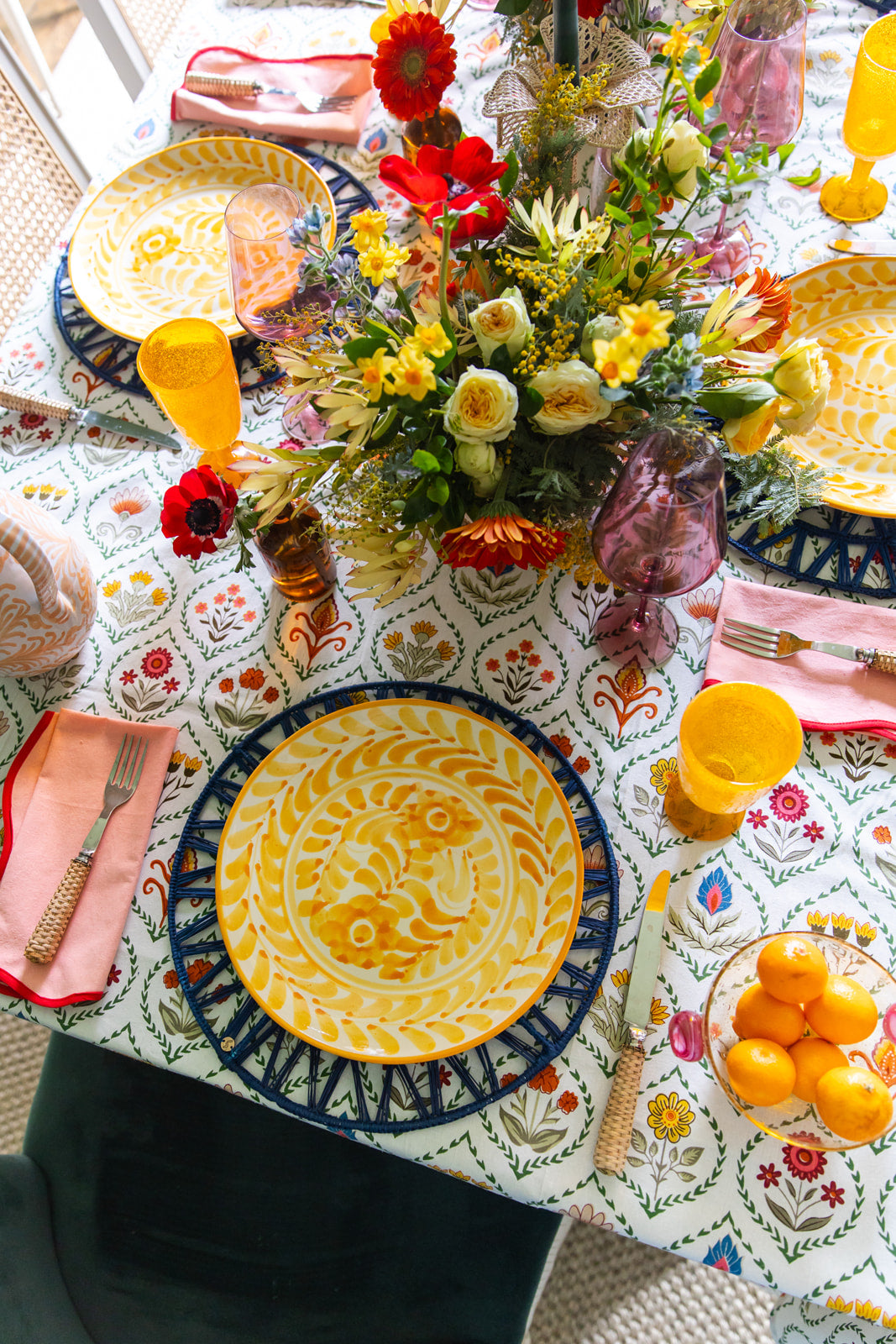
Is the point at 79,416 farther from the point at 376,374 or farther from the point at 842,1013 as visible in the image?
the point at 842,1013

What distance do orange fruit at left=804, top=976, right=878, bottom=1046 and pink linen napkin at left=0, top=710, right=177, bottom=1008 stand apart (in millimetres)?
581

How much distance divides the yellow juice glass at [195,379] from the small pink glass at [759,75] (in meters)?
0.52

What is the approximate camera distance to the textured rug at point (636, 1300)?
1.29 metres

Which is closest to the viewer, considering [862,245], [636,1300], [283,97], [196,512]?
[196,512]

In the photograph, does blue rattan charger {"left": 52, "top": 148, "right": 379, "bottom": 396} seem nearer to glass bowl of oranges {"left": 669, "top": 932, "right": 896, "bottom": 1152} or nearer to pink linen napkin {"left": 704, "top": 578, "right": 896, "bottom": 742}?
pink linen napkin {"left": 704, "top": 578, "right": 896, "bottom": 742}

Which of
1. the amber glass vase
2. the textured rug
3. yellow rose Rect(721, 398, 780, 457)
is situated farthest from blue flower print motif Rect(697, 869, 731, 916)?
the textured rug

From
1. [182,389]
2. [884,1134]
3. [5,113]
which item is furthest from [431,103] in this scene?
[884,1134]

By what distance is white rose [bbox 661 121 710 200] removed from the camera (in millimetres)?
684

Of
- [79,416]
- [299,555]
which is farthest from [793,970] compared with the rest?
[79,416]

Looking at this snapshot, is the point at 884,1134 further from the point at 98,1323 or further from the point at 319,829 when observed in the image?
the point at 98,1323

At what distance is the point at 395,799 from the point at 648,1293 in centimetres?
105

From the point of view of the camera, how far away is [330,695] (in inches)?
32.5

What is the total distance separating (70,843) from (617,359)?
25.5 inches

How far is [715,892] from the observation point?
2.43 ft
